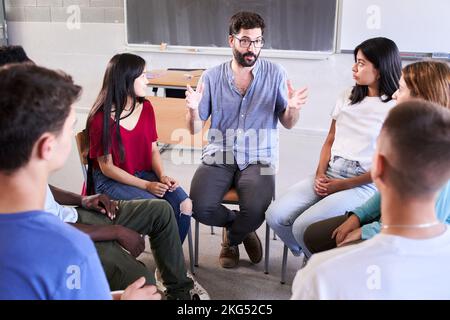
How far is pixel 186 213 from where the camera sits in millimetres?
2152

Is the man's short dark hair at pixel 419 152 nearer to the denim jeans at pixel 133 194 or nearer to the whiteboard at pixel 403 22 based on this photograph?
the denim jeans at pixel 133 194

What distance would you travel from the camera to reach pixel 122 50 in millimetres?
5176

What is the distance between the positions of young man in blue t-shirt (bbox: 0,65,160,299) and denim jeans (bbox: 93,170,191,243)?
3.61 feet

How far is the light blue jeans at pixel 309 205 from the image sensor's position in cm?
196

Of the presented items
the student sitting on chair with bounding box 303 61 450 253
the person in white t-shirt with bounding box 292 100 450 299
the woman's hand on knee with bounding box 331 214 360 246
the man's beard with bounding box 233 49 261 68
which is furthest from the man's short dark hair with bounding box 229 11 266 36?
the person in white t-shirt with bounding box 292 100 450 299

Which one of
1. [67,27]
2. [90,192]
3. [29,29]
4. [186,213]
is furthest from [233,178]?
[29,29]

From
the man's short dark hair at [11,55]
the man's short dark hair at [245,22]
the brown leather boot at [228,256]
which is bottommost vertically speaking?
the brown leather boot at [228,256]

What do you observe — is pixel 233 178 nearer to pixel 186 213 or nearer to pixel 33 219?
pixel 186 213

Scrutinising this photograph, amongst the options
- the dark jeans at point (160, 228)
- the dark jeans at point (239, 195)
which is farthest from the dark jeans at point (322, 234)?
the dark jeans at point (160, 228)

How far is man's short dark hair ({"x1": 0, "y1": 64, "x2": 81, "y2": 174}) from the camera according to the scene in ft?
3.03

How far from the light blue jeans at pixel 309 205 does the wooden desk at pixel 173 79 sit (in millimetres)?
1694
